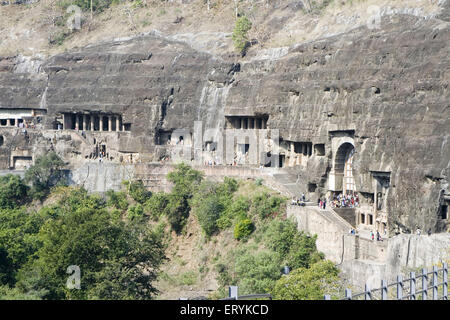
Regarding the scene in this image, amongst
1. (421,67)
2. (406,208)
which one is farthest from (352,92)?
(406,208)

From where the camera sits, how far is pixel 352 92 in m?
53.3

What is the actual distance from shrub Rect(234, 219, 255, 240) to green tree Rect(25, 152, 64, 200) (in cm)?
1901

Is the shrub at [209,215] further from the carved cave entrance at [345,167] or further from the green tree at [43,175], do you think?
the green tree at [43,175]

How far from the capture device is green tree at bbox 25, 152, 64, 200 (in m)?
67.2

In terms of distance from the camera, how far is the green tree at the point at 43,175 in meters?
67.2

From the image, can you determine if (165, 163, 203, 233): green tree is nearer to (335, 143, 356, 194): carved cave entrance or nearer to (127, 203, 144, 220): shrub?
(127, 203, 144, 220): shrub

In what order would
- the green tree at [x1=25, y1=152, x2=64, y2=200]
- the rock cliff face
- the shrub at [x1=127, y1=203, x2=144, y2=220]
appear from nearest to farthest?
the rock cliff face < the shrub at [x1=127, y1=203, x2=144, y2=220] < the green tree at [x1=25, y1=152, x2=64, y2=200]

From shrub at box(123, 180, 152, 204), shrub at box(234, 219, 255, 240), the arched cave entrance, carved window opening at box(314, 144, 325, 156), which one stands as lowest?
shrub at box(234, 219, 255, 240)

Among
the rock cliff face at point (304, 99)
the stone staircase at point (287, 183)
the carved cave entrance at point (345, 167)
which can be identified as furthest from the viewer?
the stone staircase at point (287, 183)

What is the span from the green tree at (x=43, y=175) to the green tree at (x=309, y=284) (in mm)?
29125

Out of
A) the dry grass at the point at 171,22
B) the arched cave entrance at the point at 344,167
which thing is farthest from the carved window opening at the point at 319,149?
the dry grass at the point at 171,22

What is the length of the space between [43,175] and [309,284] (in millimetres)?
32249

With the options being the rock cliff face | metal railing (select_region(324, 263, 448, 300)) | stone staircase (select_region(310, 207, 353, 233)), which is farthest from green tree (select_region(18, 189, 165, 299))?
metal railing (select_region(324, 263, 448, 300))

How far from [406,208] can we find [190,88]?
26.1m
